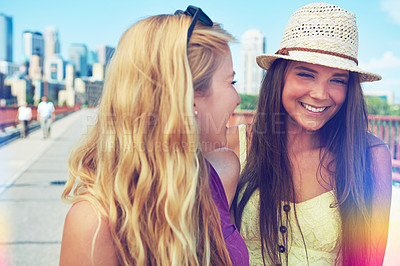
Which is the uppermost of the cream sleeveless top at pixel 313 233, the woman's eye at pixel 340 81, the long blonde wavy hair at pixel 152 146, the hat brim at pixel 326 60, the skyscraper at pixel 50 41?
the skyscraper at pixel 50 41

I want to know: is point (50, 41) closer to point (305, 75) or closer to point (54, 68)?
point (54, 68)

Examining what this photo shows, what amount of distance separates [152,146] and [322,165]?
1.16 metres

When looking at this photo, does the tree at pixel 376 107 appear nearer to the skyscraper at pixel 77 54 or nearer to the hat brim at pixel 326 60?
the hat brim at pixel 326 60

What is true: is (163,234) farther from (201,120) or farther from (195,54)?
(195,54)

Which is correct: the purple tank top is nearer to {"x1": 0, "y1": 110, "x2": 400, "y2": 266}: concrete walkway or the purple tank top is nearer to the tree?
{"x1": 0, "y1": 110, "x2": 400, "y2": 266}: concrete walkway

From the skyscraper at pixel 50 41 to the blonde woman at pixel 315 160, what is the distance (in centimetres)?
19077

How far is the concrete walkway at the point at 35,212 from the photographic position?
3.71m

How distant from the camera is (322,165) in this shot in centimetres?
Answer: 199

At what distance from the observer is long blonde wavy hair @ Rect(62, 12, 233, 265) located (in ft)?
3.87

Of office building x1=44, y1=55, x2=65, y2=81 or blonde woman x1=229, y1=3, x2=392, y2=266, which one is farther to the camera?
office building x1=44, y1=55, x2=65, y2=81

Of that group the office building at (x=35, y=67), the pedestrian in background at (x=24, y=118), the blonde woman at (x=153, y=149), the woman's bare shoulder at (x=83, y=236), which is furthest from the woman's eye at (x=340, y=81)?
the office building at (x=35, y=67)

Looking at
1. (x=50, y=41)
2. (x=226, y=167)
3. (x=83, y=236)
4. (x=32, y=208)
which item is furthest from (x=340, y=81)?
(x=50, y=41)

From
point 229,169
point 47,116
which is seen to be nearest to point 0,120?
point 47,116

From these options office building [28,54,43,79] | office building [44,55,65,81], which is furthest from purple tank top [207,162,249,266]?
office building [44,55,65,81]
